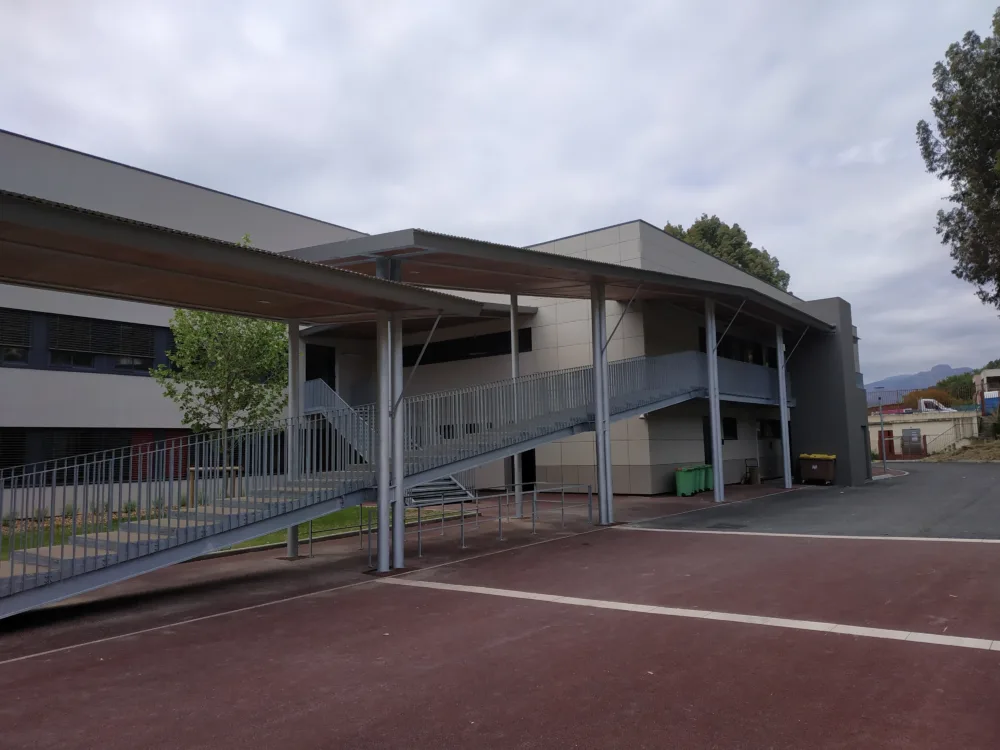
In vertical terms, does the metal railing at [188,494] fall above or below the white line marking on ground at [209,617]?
above

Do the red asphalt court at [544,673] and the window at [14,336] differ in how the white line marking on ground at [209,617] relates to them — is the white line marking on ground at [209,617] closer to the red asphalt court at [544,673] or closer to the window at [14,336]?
the red asphalt court at [544,673]

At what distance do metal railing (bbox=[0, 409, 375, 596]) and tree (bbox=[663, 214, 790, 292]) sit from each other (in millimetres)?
38983

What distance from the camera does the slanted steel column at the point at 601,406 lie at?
1598cm

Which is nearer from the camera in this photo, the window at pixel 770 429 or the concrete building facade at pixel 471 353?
the concrete building facade at pixel 471 353

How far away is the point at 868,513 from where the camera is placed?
17.2 meters

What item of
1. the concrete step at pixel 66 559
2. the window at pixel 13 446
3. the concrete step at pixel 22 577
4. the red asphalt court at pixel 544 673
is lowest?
the red asphalt court at pixel 544 673

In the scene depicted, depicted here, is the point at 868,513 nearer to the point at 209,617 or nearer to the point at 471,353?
the point at 471,353

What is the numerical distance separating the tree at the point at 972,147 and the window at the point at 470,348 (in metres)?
15.3

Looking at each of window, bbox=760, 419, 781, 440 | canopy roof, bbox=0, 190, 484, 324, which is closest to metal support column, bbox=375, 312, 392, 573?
canopy roof, bbox=0, 190, 484, 324

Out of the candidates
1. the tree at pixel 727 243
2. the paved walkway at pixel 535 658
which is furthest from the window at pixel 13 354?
the tree at pixel 727 243

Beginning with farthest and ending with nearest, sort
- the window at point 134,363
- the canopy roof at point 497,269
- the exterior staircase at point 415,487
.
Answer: the window at point 134,363 < the exterior staircase at point 415,487 < the canopy roof at point 497,269

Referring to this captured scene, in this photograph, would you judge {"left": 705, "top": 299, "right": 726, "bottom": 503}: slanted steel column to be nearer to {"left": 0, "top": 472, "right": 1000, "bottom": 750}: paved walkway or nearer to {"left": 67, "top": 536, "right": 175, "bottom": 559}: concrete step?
{"left": 0, "top": 472, "right": 1000, "bottom": 750}: paved walkway

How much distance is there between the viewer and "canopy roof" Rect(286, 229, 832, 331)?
36.9 feet

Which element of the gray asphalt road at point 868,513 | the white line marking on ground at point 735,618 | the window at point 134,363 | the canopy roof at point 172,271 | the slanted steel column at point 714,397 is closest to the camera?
the white line marking on ground at point 735,618
